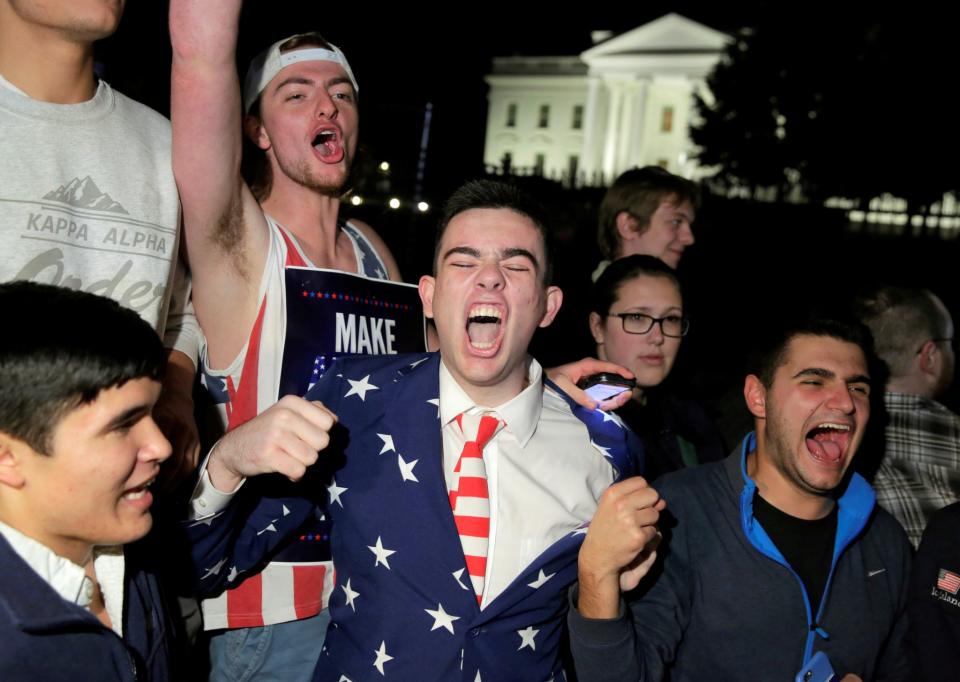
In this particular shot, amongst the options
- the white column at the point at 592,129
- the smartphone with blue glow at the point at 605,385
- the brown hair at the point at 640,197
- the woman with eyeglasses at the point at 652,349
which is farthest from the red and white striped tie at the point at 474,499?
the white column at the point at 592,129

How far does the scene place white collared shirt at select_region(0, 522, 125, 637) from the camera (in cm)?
159

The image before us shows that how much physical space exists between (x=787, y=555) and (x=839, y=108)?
3284cm

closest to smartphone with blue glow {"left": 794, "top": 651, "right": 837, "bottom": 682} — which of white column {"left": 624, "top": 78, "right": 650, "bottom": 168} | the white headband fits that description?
the white headband

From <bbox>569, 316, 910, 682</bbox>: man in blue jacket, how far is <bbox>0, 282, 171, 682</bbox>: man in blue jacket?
132 cm

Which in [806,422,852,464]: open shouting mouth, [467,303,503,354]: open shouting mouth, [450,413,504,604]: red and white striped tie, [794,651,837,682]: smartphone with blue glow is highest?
[467,303,503,354]: open shouting mouth

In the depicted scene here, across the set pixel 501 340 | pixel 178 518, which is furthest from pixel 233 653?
pixel 501 340

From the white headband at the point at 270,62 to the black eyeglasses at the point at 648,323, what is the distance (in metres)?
1.73

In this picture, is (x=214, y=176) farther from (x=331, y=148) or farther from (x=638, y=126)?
(x=638, y=126)

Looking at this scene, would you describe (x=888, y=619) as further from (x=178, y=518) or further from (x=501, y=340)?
(x=178, y=518)

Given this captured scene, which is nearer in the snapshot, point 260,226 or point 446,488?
point 446,488

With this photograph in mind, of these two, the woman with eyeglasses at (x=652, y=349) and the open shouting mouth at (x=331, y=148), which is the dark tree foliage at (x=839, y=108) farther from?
the open shouting mouth at (x=331, y=148)

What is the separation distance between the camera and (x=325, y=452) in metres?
2.31

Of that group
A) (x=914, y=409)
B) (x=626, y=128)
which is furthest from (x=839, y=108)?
(x=626, y=128)

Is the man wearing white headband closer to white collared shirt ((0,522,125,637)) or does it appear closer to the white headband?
the white headband
